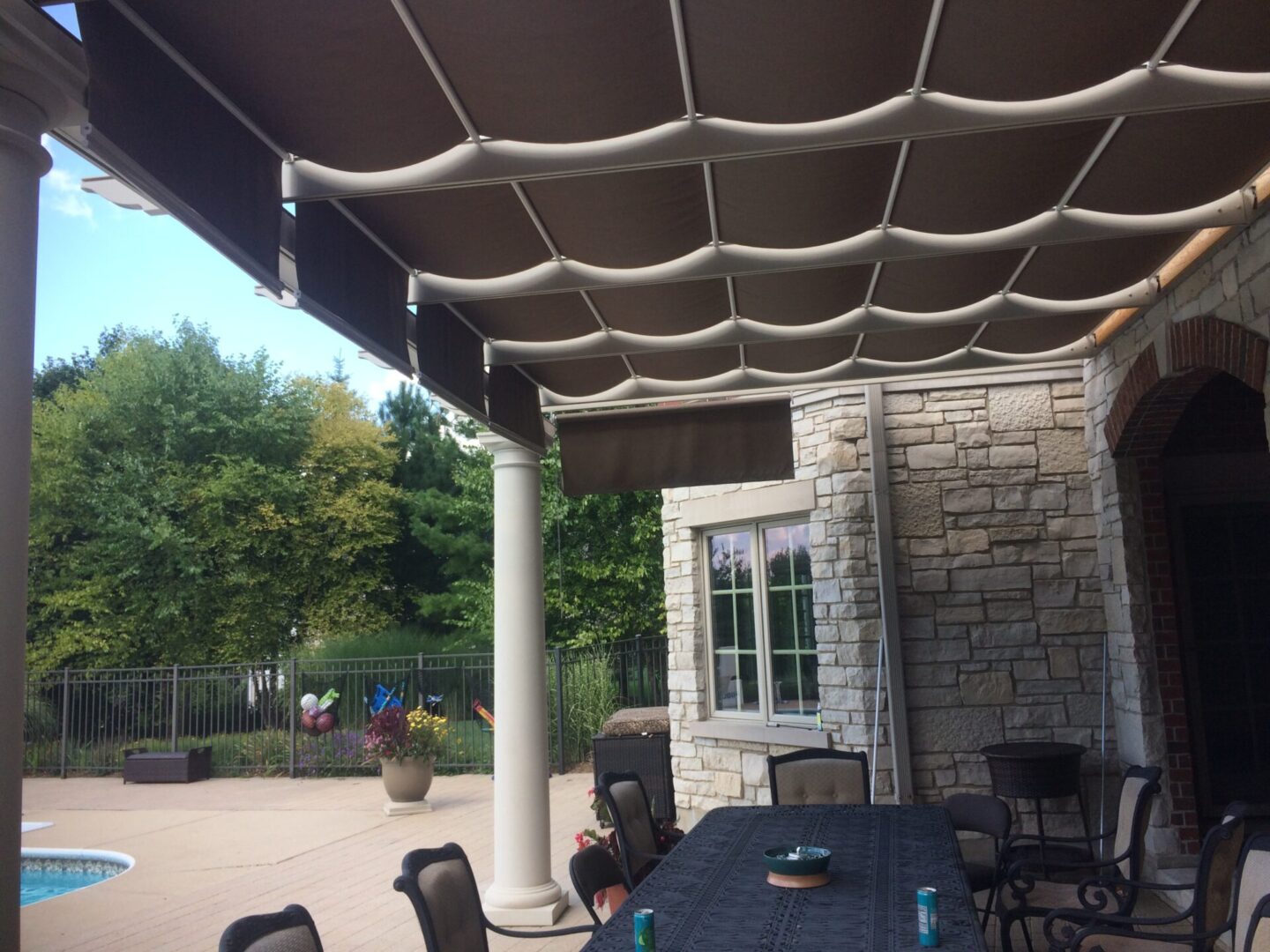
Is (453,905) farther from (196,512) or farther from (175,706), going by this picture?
(196,512)

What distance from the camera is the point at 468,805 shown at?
1077cm

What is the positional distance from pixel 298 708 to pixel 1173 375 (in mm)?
13141

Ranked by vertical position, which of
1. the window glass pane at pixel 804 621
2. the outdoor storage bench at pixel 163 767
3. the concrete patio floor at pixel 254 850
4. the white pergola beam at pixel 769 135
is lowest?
the concrete patio floor at pixel 254 850

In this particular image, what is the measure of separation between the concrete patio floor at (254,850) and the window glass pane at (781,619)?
2272mm

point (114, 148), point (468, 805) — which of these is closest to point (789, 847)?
point (114, 148)

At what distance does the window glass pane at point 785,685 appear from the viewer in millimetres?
7383

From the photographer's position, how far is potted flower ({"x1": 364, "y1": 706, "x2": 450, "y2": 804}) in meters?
10.5

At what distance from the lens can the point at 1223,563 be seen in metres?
6.41

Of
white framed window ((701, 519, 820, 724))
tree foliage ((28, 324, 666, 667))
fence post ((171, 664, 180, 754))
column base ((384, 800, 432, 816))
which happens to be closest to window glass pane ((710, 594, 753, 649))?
white framed window ((701, 519, 820, 724))

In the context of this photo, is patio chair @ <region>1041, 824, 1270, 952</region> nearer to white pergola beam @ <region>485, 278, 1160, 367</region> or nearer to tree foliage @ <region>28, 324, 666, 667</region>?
white pergola beam @ <region>485, 278, 1160, 367</region>

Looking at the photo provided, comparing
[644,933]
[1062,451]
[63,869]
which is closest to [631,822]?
[644,933]

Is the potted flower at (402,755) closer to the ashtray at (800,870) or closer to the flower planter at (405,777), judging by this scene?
the flower planter at (405,777)

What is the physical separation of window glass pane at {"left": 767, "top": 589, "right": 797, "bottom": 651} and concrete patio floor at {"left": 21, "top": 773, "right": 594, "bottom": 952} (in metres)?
2.27

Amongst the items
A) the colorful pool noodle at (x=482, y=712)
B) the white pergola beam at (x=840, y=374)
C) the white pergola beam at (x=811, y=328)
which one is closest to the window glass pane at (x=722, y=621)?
the white pergola beam at (x=840, y=374)
